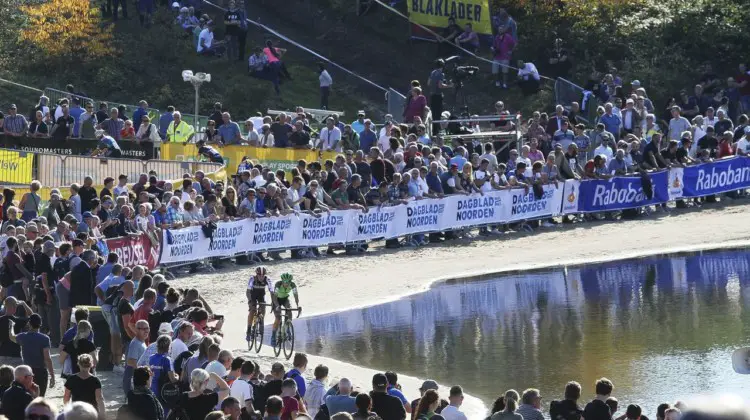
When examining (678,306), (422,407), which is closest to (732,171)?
(678,306)

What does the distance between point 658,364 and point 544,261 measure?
33.1 ft

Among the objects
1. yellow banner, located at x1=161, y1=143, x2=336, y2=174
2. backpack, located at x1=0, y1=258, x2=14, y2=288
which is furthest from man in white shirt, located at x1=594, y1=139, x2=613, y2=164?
backpack, located at x1=0, y1=258, x2=14, y2=288

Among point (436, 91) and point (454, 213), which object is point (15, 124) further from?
point (436, 91)

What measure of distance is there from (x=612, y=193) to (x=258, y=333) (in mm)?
15591

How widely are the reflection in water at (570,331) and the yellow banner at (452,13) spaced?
13.2 metres

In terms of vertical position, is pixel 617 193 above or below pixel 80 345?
above

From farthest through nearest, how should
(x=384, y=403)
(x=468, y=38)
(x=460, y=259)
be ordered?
(x=468, y=38)
(x=460, y=259)
(x=384, y=403)

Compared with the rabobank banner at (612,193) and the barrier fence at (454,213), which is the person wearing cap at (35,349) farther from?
the rabobank banner at (612,193)

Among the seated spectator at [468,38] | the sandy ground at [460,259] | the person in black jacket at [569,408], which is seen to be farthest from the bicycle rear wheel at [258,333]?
the seated spectator at [468,38]

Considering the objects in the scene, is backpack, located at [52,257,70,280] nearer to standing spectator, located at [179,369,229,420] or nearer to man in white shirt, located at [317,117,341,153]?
standing spectator, located at [179,369,229,420]

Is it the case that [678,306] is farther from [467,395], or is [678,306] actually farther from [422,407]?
[422,407]

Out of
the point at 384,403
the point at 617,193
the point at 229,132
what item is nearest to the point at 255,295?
the point at 384,403

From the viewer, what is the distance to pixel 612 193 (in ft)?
117

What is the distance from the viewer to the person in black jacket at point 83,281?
20906mm
